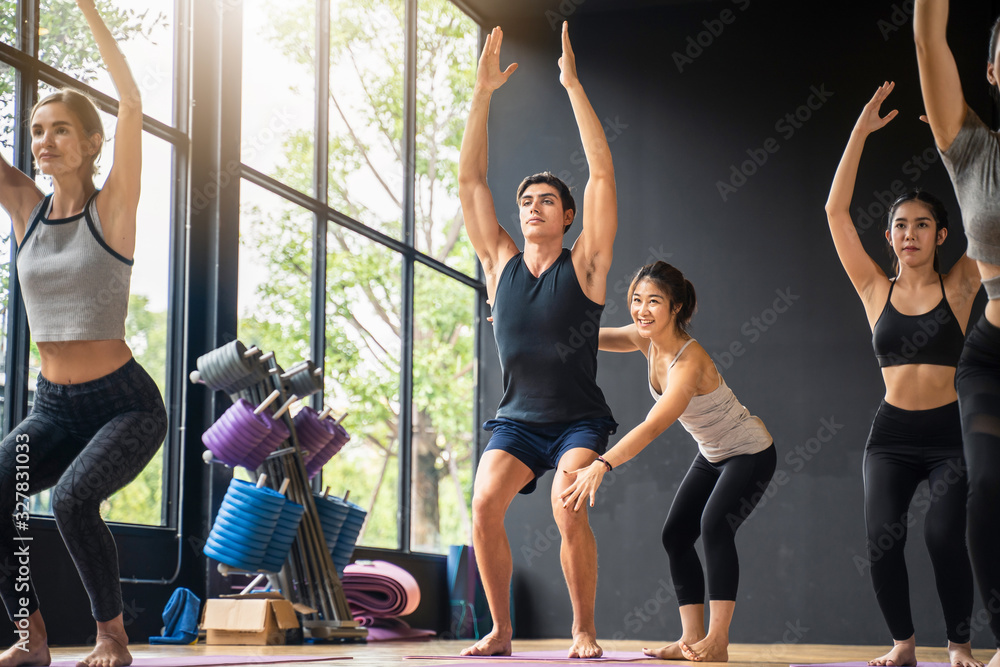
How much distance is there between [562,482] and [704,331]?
443 centimetres

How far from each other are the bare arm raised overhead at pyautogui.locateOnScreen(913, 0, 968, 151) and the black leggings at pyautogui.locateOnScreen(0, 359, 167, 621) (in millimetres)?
1818

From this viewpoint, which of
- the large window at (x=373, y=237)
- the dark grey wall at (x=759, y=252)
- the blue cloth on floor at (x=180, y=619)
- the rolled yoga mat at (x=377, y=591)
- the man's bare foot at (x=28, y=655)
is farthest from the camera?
the dark grey wall at (x=759, y=252)

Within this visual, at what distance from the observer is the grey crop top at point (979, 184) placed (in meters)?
1.94

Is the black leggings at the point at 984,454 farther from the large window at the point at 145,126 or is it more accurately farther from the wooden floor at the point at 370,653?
the large window at the point at 145,126

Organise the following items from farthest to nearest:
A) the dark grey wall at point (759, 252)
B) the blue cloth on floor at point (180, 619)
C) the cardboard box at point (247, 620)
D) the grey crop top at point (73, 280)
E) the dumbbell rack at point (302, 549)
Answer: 1. the dark grey wall at point (759, 252)
2. the dumbbell rack at point (302, 549)
3. the blue cloth on floor at point (180, 619)
4. the cardboard box at point (247, 620)
5. the grey crop top at point (73, 280)

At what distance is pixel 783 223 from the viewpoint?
23.6ft

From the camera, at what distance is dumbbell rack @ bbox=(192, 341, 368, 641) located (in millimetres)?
4684

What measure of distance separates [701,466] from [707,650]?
1.92 feet

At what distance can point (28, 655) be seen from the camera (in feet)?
7.84

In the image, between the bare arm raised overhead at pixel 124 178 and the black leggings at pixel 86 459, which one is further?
the bare arm raised overhead at pixel 124 178

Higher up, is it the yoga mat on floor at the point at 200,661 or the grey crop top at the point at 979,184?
the grey crop top at the point at 979,184

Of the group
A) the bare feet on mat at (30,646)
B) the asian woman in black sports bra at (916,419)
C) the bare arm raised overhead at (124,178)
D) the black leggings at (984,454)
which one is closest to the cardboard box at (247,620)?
the bare feet on mat at (30,646)

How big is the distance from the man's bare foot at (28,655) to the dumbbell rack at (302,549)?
223 centimetres

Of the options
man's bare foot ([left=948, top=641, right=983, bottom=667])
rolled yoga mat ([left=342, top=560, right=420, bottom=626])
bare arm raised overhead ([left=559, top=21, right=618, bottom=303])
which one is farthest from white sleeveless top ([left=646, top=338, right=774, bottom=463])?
rolled yoga mat ([left=342, top=560, right=420, bottom=626])
